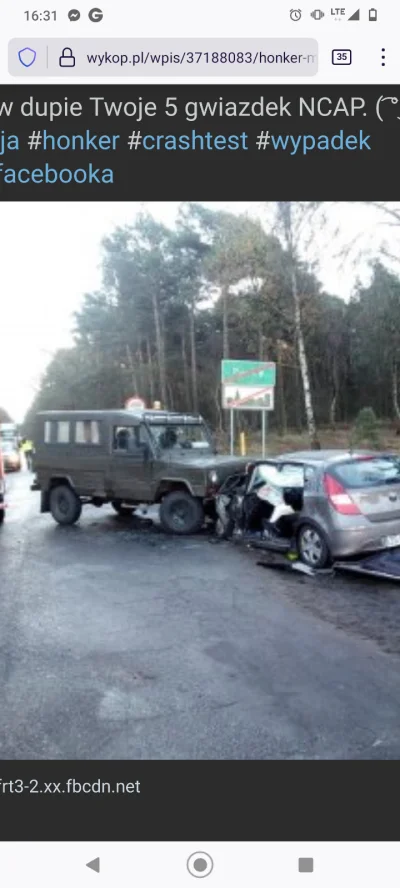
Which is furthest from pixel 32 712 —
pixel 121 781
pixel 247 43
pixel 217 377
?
pixel 217 377

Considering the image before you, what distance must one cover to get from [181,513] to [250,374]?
5.41 metres

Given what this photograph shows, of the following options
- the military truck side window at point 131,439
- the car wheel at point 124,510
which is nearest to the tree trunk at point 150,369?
the car wheel at point 124,510

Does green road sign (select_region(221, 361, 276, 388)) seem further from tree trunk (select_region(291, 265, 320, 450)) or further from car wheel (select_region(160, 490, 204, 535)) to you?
tree trunk (select_region(291, 265, 320, 450))

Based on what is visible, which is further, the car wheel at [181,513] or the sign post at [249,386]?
the sign post at [249,386]

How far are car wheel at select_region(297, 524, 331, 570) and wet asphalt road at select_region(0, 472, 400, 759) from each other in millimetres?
340

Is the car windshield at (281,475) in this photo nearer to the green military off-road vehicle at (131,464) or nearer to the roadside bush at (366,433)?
the green military off-road vehicle at (131,464)

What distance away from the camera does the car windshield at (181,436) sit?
1094 cm

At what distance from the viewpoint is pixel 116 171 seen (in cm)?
315

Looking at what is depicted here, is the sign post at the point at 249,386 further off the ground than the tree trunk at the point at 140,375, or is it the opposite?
the tree trunk at the point at 140,375

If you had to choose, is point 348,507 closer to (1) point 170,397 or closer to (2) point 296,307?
(2) point 296,307

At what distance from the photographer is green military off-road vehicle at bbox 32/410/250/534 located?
10.1m

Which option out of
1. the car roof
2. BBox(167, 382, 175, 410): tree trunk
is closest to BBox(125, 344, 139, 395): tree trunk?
BBox(167, 382, 175, 410): tree trunk

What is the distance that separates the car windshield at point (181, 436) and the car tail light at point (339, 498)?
4369mm
